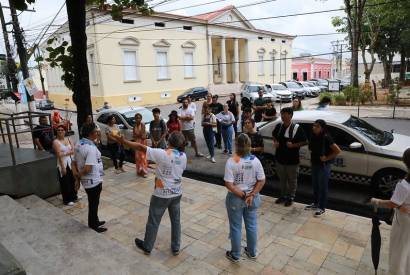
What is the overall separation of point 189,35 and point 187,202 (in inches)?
1128

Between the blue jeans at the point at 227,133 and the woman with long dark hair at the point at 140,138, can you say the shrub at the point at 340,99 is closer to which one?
the blue jeans at the point at 227,133

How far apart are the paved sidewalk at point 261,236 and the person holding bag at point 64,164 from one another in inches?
8.5

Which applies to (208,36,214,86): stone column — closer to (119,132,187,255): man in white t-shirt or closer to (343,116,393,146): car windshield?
(343,116,393,146): car windshield

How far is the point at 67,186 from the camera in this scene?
5.98m

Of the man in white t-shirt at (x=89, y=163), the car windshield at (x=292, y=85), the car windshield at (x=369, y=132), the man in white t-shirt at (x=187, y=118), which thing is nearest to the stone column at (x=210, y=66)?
the car windshield at (x=292, y=85)

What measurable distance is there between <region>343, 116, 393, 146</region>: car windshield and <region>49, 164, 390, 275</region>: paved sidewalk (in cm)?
183

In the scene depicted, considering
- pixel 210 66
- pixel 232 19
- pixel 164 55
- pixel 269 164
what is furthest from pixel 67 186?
pixel 232 19

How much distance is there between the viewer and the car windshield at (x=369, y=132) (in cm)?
618

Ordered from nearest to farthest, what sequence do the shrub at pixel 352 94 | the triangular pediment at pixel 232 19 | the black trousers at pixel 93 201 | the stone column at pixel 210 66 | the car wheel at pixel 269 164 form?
the black trousers at pixel 93 201 → the car wheel at pixel 269 164 → the shrub at pixel 352 94 → the stone column at pixel 210 66 → the triangular pediment at pixel 232 19

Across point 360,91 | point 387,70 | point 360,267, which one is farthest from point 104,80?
point 387,70

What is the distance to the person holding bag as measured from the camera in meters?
5.65

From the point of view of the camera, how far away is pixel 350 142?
6141 mm

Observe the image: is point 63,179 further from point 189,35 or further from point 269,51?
point 269,51

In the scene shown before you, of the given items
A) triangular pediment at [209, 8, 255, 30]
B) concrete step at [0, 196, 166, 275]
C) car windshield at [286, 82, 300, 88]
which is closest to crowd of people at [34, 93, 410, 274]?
concrete step at [0, 196, 166, 275]
